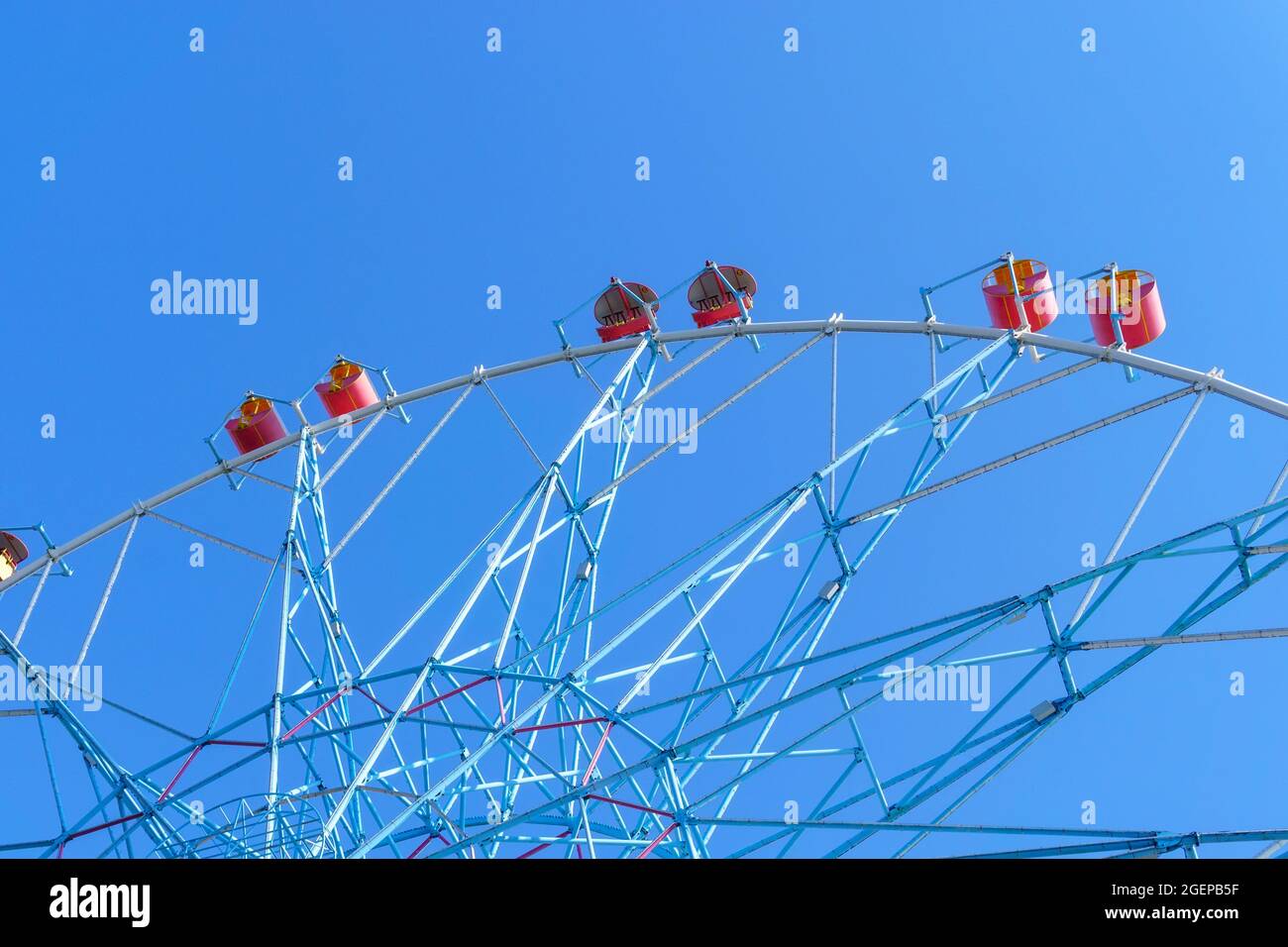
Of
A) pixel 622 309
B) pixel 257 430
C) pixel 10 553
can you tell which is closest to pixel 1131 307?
pixel 622 309

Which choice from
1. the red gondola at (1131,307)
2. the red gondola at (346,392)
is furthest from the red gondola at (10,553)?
the red gondola at (1131,307)

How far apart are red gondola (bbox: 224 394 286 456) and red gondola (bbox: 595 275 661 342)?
6.23 m

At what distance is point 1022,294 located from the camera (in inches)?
1043

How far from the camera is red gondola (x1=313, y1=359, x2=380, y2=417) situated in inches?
1179

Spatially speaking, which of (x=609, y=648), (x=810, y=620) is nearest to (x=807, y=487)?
(x=810, y=620)

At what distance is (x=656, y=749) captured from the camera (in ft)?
66.6

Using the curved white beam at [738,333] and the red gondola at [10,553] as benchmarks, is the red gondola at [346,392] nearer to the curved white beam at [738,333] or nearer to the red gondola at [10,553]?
the curved white beam at [738,333]

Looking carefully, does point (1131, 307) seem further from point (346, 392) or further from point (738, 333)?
point (346, 392)

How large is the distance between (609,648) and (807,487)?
14.7 ft

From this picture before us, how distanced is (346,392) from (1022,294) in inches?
465

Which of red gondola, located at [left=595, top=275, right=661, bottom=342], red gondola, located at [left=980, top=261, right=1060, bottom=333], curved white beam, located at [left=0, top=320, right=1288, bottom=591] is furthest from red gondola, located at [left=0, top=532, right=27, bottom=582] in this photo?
red gondola, located at [left=980, top=261, right=1060, bottom=333]
